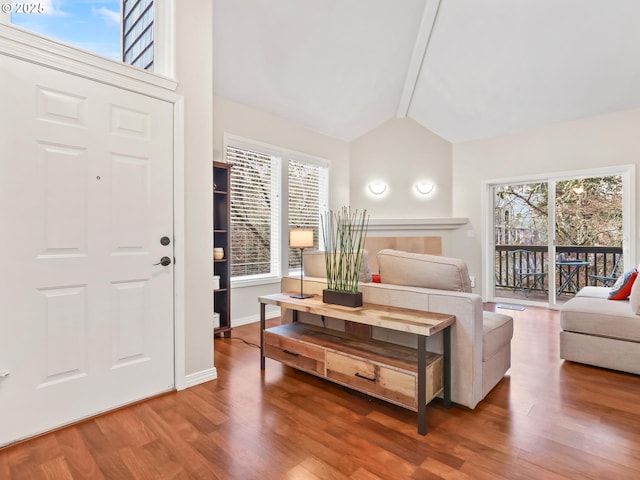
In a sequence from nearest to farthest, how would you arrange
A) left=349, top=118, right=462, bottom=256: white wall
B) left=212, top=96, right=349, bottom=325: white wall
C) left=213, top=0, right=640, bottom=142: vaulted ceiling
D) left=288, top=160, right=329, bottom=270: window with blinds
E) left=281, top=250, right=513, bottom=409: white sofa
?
1. left=281, top=250, right=513, bottom=409: white sofa
2. left=213, top=0, right=640, bottom=142: vaulted ceiling
3. left=212, top=96, right=349, bottom=325: white wall
4. left=288, top=160, right=329, bottom=270: window with blinds
5. left=349, top=118, right=462, bottom=256: white wall

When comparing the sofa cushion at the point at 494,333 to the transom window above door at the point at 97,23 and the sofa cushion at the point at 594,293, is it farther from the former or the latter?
the transom window above door at the point at 97,23

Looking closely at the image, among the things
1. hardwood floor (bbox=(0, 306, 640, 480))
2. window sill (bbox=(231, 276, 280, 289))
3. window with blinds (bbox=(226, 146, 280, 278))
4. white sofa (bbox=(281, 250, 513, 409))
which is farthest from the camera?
window with blinds (bbox=(226, 146, 280, 278))

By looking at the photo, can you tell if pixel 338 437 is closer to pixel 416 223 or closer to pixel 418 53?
pixel 416 223

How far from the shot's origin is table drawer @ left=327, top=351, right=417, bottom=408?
187cm

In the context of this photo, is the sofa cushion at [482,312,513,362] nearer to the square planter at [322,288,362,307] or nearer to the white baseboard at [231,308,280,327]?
the square planter at [322,288,362,307]

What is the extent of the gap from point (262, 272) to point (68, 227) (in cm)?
269

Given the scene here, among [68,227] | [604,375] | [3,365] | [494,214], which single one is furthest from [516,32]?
[3,365]

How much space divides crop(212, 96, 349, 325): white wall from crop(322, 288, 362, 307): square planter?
78.7 inches

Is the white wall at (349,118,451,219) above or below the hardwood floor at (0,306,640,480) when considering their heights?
above

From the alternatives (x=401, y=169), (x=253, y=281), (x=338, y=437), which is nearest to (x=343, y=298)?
(x=338, y=437)

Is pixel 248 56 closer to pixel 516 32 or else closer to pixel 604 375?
pixel 516 32

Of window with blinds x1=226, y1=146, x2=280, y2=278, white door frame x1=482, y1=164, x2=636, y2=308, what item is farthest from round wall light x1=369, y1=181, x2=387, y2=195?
window with blinds x1=226, y1=146, x2=280, y2=278

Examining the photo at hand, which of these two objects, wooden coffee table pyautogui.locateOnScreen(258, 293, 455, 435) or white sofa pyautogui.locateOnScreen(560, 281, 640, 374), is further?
white sofa pyautogui.locateOnScreen(560, 281, 640, 374)

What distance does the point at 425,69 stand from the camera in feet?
15.4
